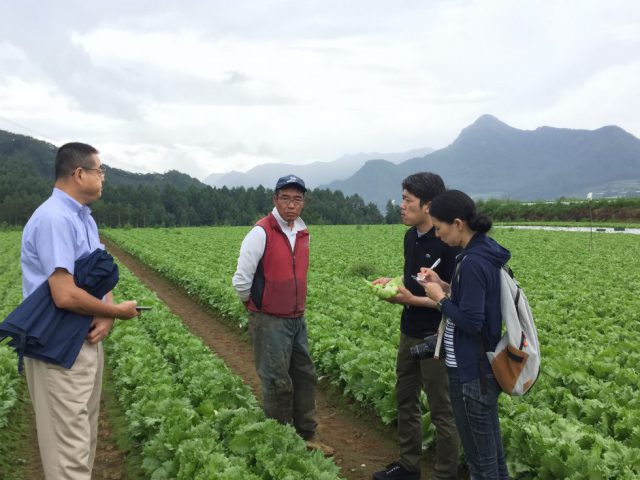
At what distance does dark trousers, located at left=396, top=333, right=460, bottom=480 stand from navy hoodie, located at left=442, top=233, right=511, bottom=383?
0.88m

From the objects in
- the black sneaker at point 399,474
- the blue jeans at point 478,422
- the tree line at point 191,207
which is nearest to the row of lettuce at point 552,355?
the black sneaker at point 399,474

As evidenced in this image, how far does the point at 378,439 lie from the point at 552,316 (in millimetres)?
5713

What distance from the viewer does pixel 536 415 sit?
5039 millimetres

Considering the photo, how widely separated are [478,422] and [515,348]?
577mm

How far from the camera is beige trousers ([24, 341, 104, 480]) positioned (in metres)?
3.28

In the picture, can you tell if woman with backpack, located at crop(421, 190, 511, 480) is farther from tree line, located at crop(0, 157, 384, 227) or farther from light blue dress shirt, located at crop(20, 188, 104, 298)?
tree line, located at crop(0, 157, 384, 227)

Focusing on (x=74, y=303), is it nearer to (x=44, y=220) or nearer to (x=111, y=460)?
(x=44, y=220)

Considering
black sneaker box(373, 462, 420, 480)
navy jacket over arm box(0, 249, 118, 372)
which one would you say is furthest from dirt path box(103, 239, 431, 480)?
navy jacket over arm box(0, 249, 118, 372)

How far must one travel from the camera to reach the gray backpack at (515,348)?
3.15 meters

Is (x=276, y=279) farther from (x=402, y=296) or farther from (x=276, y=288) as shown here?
(x=402, y=296)

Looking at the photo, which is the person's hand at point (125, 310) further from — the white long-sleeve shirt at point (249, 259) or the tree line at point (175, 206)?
the tree line at point (175, 206)

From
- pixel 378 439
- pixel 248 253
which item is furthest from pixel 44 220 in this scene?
pixel 378 439

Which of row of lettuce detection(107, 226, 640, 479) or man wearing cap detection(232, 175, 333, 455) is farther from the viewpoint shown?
man wearing cap detection(232, 175, 333, 455)

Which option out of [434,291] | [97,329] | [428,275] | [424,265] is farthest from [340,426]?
[97,329]
